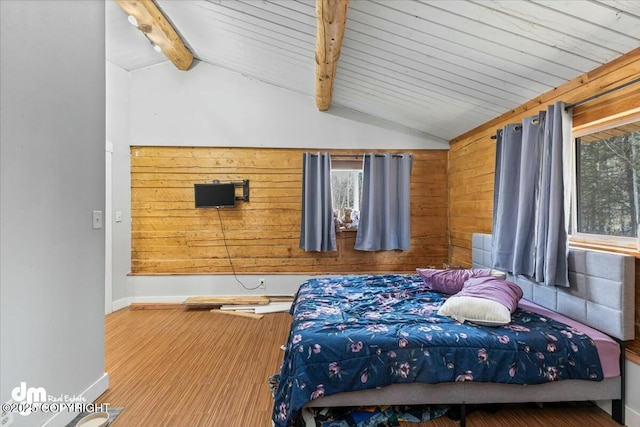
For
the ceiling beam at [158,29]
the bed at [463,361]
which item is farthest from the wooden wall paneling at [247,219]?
the bed at [463,361]

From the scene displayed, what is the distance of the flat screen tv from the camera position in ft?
13.0

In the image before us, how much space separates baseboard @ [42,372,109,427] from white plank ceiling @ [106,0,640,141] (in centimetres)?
302

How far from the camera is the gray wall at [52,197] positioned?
1424mm

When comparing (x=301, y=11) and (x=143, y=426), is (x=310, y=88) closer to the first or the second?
(x=301, y=11)

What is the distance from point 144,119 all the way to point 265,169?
5.73ft

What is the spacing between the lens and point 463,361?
5.63 ft

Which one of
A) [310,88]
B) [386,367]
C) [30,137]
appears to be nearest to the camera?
[30,137]

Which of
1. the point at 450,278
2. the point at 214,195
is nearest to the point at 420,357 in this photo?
the point at 450,278

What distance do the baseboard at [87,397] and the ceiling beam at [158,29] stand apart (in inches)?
121

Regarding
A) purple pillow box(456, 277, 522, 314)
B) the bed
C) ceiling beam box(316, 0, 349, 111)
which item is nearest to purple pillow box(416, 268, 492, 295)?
purple pillow box(456, 277, 522, 314)

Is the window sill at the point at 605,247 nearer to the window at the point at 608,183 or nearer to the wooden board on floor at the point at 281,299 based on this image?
the window at the point at 608,183

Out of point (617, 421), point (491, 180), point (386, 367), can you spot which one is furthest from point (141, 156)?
point (617, 421)

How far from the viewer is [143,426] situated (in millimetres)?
1765

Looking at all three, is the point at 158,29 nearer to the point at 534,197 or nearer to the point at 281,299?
the point at 281,299
